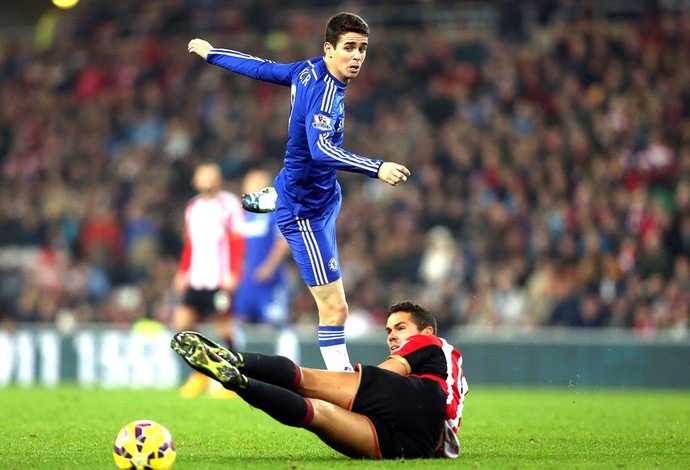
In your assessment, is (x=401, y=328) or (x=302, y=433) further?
(x=302, y=433)

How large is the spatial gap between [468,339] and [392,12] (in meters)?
7.88

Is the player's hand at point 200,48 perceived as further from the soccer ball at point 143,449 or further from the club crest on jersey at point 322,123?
the soccer ball at point 143,449

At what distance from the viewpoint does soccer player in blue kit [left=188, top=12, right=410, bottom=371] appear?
713 cm

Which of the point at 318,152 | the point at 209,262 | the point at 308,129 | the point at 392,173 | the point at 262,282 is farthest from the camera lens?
the point at 262,282

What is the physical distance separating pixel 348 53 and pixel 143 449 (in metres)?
2.86

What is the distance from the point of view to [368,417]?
5.99 meters

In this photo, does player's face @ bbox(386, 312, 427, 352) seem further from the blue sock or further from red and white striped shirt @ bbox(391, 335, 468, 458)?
the blue sock

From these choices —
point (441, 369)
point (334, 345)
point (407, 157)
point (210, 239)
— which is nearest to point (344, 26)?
point (334, 345)

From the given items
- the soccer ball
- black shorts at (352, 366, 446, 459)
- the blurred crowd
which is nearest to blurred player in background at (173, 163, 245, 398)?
the blurred crowd

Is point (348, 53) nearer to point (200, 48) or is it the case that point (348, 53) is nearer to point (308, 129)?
point (308, 129)

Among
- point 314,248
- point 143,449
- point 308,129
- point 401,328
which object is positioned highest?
point 308,129

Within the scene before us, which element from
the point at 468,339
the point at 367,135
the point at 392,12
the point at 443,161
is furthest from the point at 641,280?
the point at 392,12

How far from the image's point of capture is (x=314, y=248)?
7.59m

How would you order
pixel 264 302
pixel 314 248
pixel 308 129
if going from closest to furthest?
pixel 308 129 < pixel 314 248 < pixel 264 302
